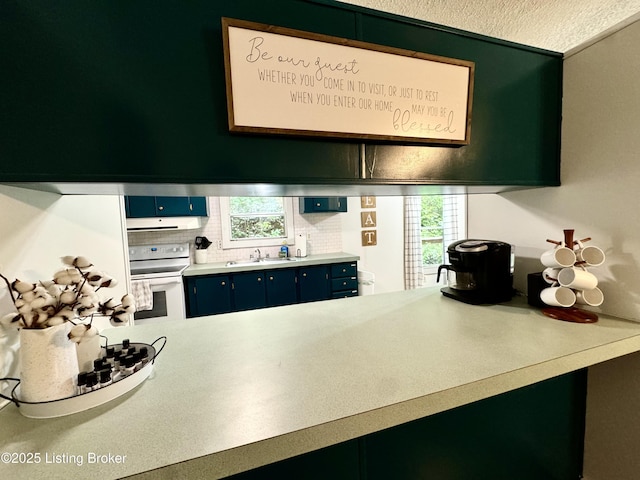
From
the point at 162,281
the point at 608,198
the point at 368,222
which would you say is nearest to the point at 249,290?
the point at 162,281

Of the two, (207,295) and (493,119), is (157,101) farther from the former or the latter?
(207,295)

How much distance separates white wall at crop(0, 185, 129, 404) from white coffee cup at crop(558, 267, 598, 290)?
181cm

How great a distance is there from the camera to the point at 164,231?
3.50 m

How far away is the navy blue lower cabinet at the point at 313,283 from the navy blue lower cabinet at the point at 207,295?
2.74 ft

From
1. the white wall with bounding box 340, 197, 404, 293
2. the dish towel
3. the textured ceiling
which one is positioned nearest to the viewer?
the textured ceiling

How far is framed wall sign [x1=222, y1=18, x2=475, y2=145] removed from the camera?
0.83 m

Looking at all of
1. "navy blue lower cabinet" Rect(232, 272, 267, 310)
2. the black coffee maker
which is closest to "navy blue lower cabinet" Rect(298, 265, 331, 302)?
"navy blue lower cabinet" Rect(232, 272, 267, 310)

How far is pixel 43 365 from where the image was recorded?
2.15ft

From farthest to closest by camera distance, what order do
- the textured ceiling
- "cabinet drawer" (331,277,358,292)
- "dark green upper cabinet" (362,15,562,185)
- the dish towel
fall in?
"cabinet drawer" (331,277,358,292) → the dish towel → the textured ceiling → "dark green upper cabinet" (362,15,562,185)

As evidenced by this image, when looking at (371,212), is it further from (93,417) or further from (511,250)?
(93,417)

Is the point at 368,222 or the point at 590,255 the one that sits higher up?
the point at 368,222

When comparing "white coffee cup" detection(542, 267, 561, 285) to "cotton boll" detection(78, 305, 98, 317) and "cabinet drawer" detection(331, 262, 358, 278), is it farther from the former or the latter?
"cabinet drawer" detection(331, 262, 358, 278)

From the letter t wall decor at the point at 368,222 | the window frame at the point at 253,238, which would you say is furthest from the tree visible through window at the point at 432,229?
the window frame at the point at 253,238

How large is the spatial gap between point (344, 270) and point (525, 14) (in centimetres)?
274
